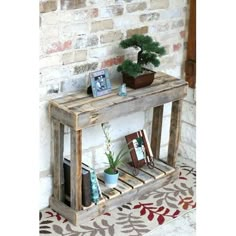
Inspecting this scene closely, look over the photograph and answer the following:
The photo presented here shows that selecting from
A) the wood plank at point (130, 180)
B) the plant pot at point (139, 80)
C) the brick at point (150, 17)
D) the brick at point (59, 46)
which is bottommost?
the wood plank at point (130, 180)

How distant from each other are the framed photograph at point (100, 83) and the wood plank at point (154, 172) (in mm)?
606

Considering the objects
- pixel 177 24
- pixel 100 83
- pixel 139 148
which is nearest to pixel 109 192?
pixel 139 148

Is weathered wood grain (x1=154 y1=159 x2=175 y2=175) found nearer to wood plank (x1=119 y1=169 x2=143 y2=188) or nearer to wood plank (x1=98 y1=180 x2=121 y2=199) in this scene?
wood plank (x1=119 y1=169 x2=143 y2=188)

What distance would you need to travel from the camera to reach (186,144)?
11.3ft

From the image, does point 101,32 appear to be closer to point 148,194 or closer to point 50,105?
point 50,105

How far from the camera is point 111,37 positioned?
2832 mm

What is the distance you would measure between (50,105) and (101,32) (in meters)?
0.50

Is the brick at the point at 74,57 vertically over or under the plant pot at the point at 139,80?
over

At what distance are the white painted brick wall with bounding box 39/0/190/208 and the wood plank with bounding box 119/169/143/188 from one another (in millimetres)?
171

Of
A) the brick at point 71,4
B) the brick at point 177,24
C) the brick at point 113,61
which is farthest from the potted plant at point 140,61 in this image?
the brick at point 177,24

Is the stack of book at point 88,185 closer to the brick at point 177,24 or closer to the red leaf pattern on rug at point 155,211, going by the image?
the red leaf pattern on rug at point 155,211

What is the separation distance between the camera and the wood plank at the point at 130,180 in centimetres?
289

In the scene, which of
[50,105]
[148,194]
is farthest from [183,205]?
[50,105]

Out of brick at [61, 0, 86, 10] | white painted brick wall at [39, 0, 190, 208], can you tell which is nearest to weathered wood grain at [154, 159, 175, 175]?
white painted brick wall at [39, 0, 190, 208]
